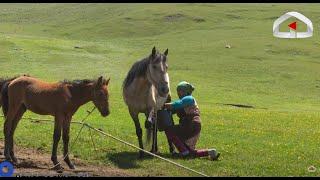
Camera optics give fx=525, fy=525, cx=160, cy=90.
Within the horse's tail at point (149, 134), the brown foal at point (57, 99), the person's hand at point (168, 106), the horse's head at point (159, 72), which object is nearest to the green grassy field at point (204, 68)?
the horse's tail at point (149, 134)

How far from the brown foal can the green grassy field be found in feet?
6.05

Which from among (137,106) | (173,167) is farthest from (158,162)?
(137,106)

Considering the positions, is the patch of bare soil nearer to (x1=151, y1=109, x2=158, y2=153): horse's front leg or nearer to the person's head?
(x1=151, y1=109, x2=158, y2=153): horse's front leg

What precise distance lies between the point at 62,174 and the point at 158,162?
2.99 meters

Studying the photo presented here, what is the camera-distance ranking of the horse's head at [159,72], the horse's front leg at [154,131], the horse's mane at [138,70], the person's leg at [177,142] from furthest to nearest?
the horse's front leg at [154,131] < the person's leg at [177,142] < the horse's mane at [138,70] < the horse's head at [159,72]

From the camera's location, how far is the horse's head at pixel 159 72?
14.1 meters

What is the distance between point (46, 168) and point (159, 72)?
3.90 meters

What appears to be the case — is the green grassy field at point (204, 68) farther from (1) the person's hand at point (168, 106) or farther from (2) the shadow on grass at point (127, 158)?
(1) the person's hand at point (168, 106)

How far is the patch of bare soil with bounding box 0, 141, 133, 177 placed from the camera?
42.0ft

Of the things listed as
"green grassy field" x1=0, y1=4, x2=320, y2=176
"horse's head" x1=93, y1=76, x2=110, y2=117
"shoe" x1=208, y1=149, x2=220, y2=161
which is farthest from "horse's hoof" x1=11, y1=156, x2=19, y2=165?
"shoe" x1=208, y1=149, x2=220, y2=161

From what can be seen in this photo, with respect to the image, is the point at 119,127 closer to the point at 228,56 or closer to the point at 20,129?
the point at 20,129

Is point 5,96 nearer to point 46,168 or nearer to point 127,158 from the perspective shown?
point 46,168

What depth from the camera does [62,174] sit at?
1271 centimetres

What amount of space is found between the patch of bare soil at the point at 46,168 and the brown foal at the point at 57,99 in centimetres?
32
